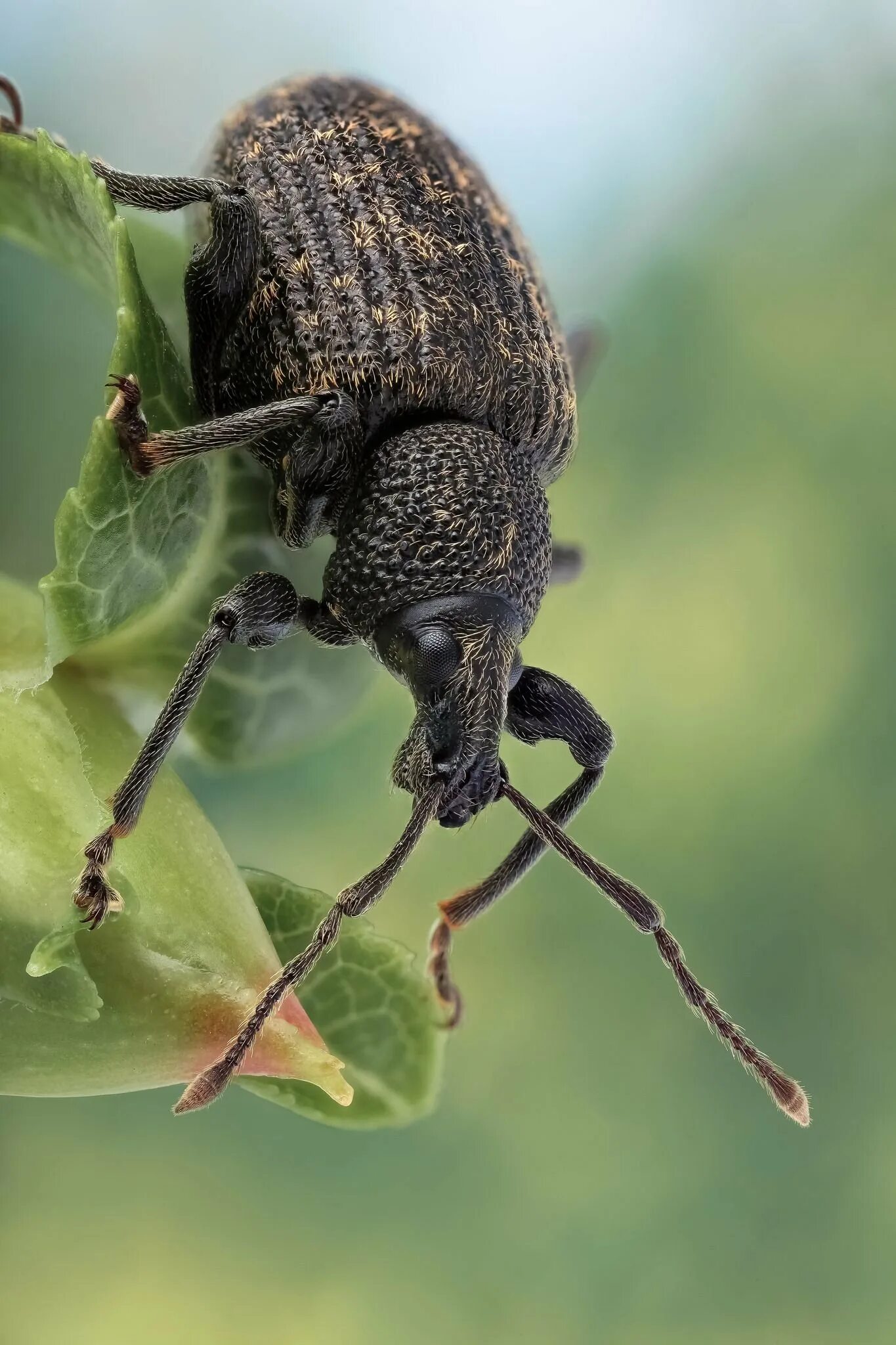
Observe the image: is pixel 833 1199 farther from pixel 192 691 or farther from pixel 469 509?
pixel 192 691

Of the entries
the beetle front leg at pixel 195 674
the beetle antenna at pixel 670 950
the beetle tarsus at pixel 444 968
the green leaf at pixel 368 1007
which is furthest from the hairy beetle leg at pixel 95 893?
the beetle tarsus at pixel 444 968

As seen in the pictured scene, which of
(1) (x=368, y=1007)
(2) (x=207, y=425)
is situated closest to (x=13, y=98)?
(2) (x=207, y=425)

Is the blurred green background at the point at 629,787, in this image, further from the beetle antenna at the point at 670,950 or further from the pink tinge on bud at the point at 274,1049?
the pink tinge on bud at the point at 274,1049

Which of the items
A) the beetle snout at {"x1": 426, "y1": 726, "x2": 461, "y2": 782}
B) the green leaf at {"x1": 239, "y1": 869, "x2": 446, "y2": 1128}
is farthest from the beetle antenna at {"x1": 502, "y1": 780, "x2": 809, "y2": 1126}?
the green leaf at {"x1": 239, "y1": 869, "x2": 446, "y2": 1128}

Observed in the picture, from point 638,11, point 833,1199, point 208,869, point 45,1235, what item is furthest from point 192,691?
point 638,11

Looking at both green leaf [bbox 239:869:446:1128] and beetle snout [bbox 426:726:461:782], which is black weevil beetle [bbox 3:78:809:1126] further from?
green leaf [bbox 239:869:446:1128]
